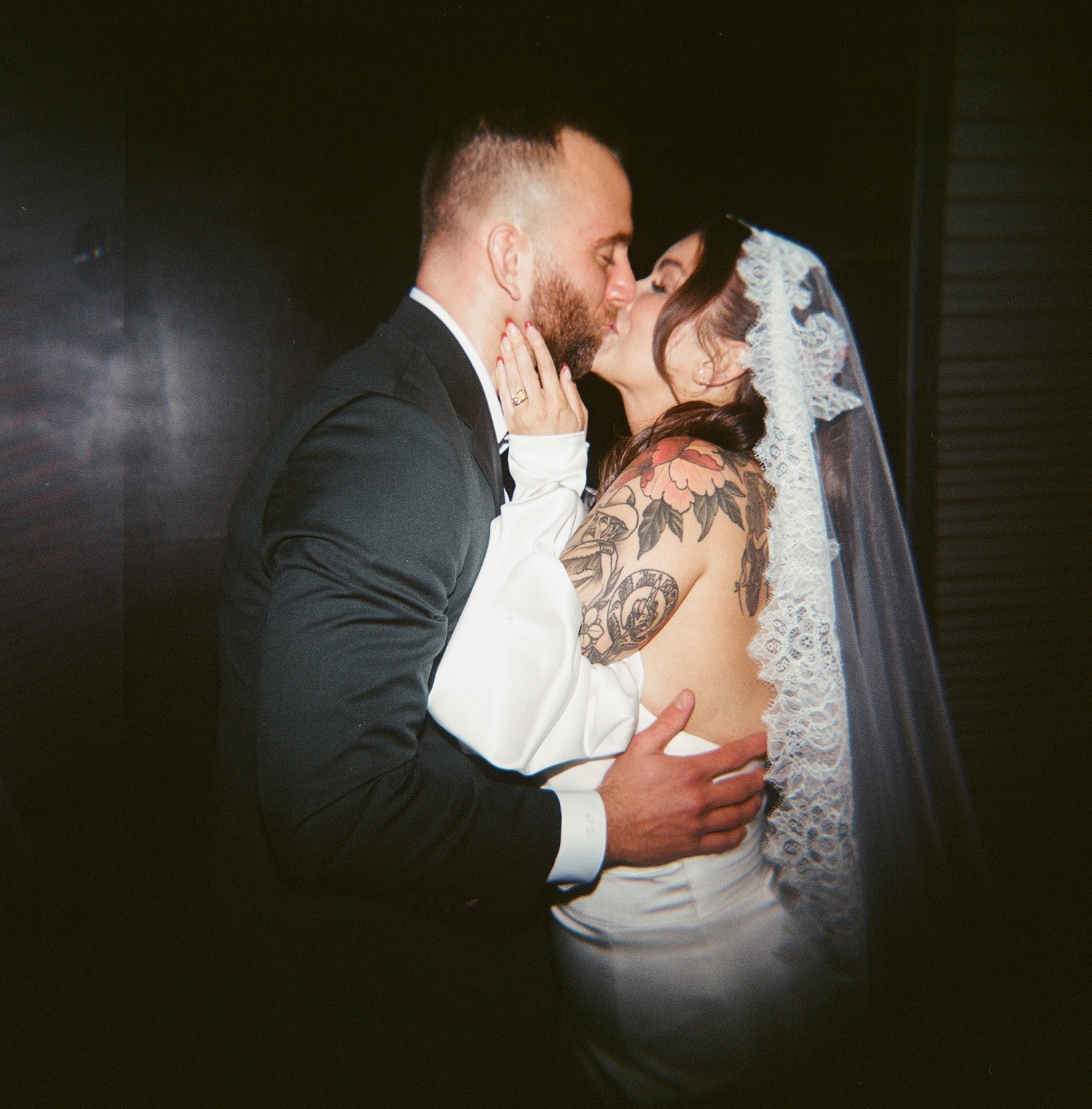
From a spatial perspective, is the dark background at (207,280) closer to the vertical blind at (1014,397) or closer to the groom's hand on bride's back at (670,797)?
the vertical blind at (1014,397)

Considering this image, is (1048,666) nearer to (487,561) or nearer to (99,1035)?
(487,561)

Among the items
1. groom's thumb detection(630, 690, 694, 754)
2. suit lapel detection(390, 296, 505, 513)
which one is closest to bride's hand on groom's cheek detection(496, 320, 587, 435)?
suit lapel detection(390, 296, 505, 513)

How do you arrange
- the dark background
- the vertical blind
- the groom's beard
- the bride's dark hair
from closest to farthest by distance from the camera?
the groom's beard, the bride's dark hair, the dark background, the vertical blind

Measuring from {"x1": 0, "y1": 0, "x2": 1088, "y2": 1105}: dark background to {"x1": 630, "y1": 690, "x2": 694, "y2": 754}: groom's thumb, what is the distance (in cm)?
90

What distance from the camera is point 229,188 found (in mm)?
1548

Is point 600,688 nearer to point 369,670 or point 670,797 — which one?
point 670,797

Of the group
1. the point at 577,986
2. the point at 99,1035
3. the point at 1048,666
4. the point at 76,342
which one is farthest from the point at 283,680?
the point at 1048,666

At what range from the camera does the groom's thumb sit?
3.67 feet

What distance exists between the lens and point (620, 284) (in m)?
1.26

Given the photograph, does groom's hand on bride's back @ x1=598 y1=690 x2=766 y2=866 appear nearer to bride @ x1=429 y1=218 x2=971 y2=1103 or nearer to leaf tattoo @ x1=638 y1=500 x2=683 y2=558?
bride @ x1=429 y1=218 x2=971 y2=1103

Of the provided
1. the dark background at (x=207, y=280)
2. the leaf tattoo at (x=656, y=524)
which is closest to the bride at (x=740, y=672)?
the leaf tattoo at (x=656, y=524)

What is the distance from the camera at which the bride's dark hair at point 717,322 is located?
1270 millimetres

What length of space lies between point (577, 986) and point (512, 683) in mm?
766

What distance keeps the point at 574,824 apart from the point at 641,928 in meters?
0.32
